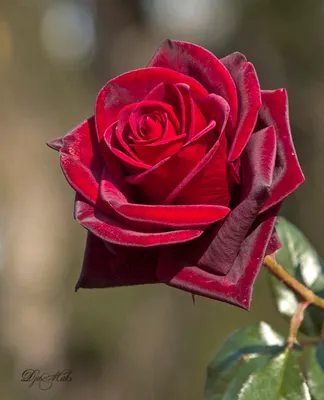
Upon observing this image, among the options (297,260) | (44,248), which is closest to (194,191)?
(297,260)

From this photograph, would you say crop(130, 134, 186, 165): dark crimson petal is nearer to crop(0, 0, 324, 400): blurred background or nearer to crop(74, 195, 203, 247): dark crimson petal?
crop(74, 195, 203, 247): dark crimson petal

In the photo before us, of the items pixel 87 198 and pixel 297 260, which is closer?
pixel 87 198

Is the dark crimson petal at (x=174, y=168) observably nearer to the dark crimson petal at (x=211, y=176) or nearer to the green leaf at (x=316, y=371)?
the dark crimson petal at (x=211, y=176)

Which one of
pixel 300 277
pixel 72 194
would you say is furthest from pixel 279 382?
pixel 72 194

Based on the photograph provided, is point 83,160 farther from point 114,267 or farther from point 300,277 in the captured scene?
point 300,277

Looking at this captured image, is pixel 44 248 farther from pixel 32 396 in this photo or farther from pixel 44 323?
pixel 32 396

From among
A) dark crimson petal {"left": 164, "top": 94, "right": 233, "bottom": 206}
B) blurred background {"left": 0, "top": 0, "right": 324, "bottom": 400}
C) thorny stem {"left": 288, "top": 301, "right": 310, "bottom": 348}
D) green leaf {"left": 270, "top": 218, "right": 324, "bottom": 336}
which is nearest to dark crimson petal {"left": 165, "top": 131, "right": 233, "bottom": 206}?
dark crimson petal {"left": 164, "top": 94, "right": 233, "bottom": 206}
